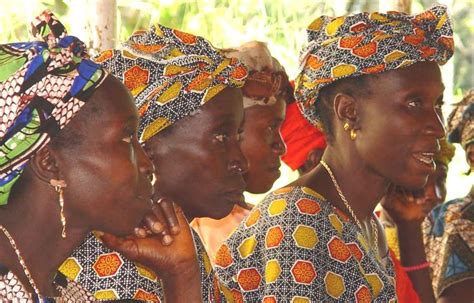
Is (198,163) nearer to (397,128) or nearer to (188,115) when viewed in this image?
(188,115)

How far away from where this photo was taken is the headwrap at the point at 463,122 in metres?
5.43

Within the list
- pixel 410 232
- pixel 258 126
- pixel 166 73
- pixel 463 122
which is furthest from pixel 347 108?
pixel 463 122

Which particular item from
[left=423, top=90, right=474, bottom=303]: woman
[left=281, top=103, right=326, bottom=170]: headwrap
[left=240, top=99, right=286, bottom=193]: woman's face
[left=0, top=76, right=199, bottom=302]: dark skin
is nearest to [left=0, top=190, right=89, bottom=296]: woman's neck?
[left=0, top=76, right=199, bottom=302]: dark skin

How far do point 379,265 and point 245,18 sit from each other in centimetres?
469

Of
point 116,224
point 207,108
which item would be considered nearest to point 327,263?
point 207,108

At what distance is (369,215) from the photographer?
13.0ft

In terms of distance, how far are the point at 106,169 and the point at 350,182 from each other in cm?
138

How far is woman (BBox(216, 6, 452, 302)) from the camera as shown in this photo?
354 centimetres

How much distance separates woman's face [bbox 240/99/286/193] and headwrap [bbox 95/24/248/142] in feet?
3.61

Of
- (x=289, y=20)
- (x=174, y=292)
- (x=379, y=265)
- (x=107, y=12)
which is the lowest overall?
(x=289, y=20)

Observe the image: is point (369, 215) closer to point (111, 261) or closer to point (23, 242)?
point (111, 261)

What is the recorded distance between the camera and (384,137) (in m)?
3.76

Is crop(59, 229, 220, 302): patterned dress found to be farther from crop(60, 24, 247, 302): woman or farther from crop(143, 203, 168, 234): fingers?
crop(60, 24, 247, 302): woman

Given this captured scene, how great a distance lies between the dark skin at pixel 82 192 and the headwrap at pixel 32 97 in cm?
4
